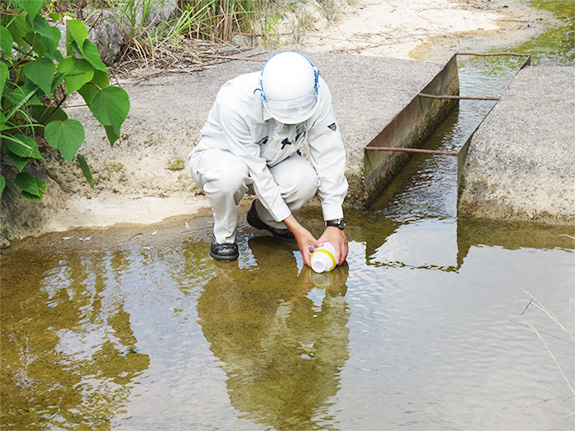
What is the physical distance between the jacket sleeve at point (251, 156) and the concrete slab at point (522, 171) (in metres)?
1.19

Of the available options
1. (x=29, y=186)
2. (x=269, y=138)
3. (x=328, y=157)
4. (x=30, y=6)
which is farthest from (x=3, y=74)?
(x=328, y=157)

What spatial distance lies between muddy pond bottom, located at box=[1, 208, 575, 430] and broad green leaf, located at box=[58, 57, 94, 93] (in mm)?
878

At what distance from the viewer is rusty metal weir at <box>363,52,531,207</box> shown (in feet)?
12.3

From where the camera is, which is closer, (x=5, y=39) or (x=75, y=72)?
(x=5, y=39)

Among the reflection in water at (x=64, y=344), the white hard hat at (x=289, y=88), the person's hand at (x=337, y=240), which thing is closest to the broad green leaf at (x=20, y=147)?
the reflection in water at (x=64, y=344)

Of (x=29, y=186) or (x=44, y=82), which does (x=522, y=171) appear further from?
(x=29, y=186)

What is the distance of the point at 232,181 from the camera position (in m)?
3.01

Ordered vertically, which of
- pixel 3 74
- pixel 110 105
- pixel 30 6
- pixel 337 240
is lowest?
pixel 337 240

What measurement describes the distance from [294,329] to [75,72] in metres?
1.63

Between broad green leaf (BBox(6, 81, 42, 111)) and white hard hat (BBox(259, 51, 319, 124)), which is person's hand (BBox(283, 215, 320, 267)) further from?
broad green leaf (BBox(6, 81, 42, 111))

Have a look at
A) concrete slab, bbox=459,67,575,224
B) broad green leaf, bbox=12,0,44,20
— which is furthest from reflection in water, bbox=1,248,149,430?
concrete slab, bbox=459,67,575,224

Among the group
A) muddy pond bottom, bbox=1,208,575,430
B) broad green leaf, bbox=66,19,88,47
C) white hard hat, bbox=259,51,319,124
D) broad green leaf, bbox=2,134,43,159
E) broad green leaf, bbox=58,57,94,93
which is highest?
broad green leaf, bbox=66,19,88,47

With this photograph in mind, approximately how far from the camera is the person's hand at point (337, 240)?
306 centimetres

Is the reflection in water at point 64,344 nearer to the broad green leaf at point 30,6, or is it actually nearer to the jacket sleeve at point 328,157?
the jacket sleeve at point 328,157
